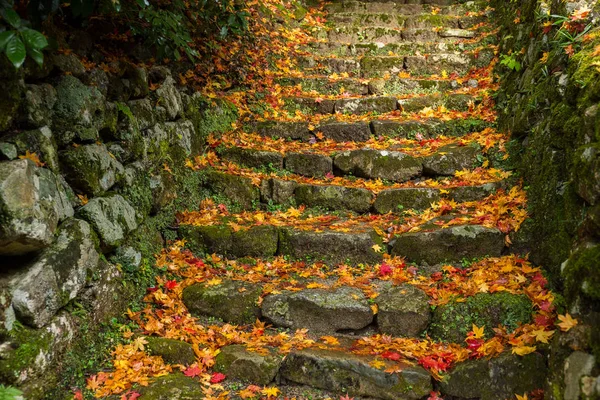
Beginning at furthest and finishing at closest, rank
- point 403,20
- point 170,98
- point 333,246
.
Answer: point 403,20, point 170,98, point 333,246

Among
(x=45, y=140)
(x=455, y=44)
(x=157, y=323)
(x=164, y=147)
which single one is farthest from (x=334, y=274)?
(x=455, y=44)

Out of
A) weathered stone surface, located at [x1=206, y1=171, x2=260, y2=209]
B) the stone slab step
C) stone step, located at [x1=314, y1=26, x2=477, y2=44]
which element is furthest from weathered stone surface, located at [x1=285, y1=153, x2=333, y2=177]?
stone step, located at [x1=314, y1=26, x2=477, y2=44]

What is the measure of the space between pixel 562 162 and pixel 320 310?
6.61 feet

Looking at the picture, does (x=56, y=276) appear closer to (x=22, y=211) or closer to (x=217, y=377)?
(x=22, y=211)

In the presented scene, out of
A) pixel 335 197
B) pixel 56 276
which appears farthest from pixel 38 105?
pixel 335 197

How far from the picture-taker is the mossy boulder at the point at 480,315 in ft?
9.76

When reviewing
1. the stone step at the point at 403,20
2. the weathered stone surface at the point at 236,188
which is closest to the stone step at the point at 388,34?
the stone step at the point at 403,20

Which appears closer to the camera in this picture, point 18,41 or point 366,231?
point 18,41

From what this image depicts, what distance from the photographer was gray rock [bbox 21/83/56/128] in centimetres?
Result: 262

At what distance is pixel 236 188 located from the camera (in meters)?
4.64

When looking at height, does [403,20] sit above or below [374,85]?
above

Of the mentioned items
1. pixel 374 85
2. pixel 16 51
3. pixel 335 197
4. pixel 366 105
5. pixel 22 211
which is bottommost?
pixel 335 197

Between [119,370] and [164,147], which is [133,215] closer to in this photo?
[164,147]

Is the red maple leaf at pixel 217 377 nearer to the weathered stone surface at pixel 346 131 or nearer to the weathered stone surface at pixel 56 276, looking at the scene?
the weathered stone surface at pixel 56 276
